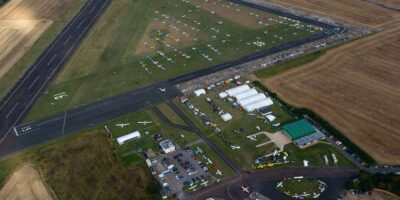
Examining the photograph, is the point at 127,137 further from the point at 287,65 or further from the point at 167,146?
the point at 287,65

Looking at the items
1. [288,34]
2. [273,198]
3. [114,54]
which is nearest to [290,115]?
[273,198]

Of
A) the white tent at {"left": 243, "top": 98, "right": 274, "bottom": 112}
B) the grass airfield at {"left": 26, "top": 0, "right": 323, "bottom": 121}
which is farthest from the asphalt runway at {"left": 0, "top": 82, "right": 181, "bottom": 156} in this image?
the white tent at {"left": 243, "top": 98, "right": 274, "bottom": 112}

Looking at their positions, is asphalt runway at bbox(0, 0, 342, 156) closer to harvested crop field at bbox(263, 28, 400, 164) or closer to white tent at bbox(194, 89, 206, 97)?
white tent at bbox(194, 89, 206, 97)

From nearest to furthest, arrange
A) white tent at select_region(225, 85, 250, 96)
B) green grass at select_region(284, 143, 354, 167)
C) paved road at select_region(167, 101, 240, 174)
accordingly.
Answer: green grass at select_region(284, 143, 354, 167), paved road at select_region(167, 101, 240, 174), white tent at select_region(225, 85, 250, 96)

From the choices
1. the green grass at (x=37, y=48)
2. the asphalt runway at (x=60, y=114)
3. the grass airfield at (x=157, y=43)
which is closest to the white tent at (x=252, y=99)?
the asphalt runway at (x=60, y=114)

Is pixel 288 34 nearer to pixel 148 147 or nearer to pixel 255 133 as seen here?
pixel 255 133

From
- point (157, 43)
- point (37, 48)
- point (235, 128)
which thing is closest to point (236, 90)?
point (235, 128)

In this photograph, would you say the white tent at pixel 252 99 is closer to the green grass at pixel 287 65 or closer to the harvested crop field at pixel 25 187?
the green grass at pixel 287 65
